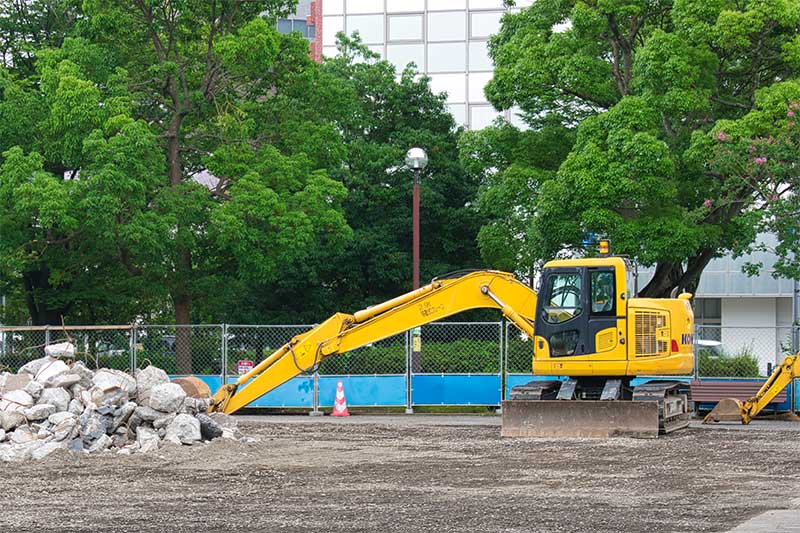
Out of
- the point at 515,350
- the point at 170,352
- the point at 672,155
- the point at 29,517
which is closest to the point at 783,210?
the point at 672,155

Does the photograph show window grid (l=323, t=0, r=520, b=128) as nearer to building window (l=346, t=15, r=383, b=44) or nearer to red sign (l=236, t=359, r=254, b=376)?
building window (l=346, t=15, r=383, b=44)

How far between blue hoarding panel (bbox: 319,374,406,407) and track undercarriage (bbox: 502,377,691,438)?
7.07 meters

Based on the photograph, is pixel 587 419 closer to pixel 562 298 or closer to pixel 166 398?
pixel 562 298

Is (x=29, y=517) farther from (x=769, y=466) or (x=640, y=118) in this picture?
(x=640, y=118)

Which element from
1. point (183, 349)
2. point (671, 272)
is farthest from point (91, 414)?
point (671, 272)

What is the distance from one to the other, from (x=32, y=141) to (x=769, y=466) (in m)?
22.2

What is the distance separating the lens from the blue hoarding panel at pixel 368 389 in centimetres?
2995

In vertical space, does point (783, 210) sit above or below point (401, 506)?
above

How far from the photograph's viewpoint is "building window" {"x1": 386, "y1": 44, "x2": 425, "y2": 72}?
196 ft

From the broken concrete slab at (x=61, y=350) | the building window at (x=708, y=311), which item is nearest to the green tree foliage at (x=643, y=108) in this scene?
the broken concrete slab at (x=61, y=350)

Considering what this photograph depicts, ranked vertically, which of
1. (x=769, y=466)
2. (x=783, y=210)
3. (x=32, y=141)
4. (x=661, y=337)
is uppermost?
(x=32, y=141)

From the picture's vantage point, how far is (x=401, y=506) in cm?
1359

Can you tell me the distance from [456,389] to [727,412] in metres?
6.40

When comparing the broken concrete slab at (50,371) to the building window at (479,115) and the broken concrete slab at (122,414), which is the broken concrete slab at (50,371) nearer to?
the broken concrete slab at (122,414)
